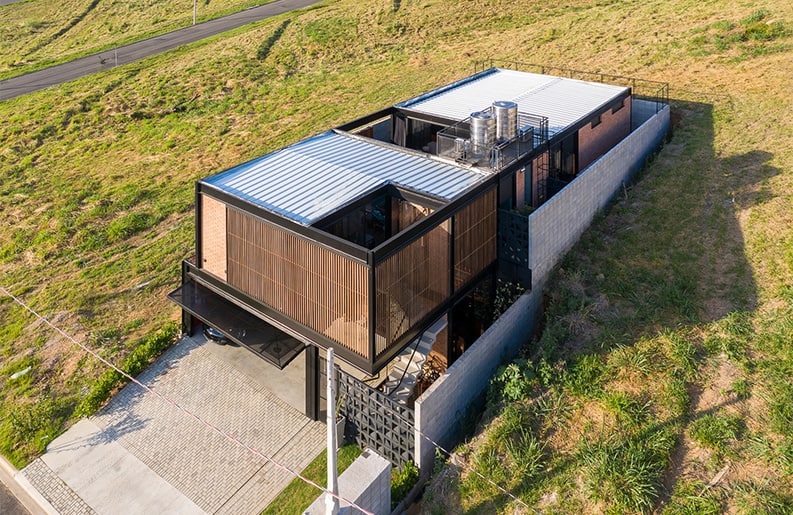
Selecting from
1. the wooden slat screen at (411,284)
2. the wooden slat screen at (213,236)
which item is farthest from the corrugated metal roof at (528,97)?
the wooden slat screen at (213,236)

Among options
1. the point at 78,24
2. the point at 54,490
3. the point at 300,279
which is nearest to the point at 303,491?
the point at 300,279

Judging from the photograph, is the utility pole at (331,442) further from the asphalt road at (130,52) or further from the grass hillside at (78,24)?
the grass hillside at (78,24)

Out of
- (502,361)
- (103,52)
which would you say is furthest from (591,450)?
(103,52)

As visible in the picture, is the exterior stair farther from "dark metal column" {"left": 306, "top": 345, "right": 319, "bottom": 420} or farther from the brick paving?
the brick paving

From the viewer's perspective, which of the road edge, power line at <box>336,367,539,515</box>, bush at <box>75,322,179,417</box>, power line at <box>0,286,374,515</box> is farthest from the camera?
bush at <box>75,322,179,417</box>

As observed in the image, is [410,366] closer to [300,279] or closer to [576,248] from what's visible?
[300,279]

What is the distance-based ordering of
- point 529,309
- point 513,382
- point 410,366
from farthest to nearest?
point 529,309, point 410,366, point 513,382

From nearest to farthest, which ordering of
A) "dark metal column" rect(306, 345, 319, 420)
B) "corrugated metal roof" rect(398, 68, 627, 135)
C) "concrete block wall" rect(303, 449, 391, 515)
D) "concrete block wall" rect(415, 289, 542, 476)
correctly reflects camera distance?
1. "concrete block wall" rect(303, 449, 391, 515)
2. "concrete block wall" rect(415, 289, 542, 476)
3. "dark metal column" rect(306, 345, 319, 420)
4. "corrugated metal roof" rect(398, 68, 627, 135)

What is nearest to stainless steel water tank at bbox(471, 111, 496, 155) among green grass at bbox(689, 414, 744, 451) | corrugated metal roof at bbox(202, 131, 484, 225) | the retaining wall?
corrugated metal roof at bbox(202, 131, 484, 225)
